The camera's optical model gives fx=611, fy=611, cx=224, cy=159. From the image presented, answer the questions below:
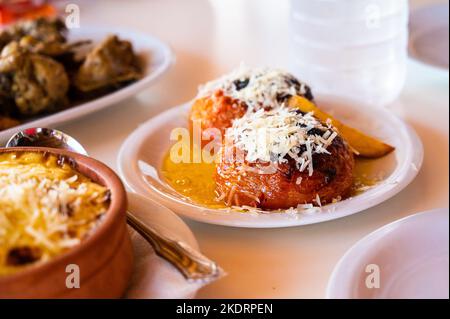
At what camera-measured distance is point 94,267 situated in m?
0.69

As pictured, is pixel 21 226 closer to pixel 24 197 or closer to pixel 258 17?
pixel 24 197

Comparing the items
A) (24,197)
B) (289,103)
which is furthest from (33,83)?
(24,197)

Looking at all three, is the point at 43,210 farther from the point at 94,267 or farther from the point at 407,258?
the point at 407,258

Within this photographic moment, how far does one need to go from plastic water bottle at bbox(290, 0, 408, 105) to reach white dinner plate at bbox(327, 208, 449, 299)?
2.24 feet

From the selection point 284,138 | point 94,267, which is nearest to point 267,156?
point 284,138

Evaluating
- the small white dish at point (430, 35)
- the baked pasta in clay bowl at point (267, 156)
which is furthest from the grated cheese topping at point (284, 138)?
the small white dish at point (430, 35)

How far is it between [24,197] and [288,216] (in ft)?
1.33

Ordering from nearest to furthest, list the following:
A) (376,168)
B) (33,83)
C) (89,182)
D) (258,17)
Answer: (89,182) < (376,168) < (33,83) < (258,17)

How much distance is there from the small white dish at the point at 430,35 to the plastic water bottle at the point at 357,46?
0.11 metres

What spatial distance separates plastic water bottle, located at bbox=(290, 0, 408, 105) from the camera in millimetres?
1491

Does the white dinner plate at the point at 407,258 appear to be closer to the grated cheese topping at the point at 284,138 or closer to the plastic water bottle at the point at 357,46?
the grated cheese topping at the point at 284,138

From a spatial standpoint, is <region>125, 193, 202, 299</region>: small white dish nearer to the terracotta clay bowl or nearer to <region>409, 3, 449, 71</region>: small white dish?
the terracotta clay bowl

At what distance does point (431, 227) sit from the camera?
83 cm

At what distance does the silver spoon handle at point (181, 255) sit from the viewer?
73cm
